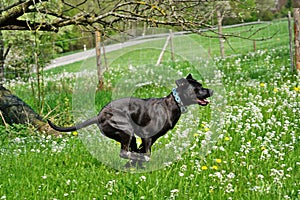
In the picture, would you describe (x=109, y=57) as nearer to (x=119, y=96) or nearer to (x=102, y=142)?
(x=119, y=96)

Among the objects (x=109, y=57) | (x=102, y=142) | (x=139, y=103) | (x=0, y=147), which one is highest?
(x=109, y=57)

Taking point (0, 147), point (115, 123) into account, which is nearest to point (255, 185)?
point (115, 123)

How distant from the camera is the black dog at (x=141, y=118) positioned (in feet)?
16.4

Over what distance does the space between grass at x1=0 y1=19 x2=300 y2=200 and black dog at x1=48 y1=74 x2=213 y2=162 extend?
0.20m

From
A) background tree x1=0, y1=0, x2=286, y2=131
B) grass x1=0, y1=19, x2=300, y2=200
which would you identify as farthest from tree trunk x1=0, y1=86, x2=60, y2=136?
background tree x1=0, y1=0, x2=286, y2=131

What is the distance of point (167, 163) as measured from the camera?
567 centimetres

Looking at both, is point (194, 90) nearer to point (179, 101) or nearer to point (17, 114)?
point (179, 101)

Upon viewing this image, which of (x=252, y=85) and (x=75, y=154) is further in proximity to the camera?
(x=252, y=85)

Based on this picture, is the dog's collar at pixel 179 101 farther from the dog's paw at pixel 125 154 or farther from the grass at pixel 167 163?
the dog's paw at pixel 125 154

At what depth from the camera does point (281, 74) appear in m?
13.1

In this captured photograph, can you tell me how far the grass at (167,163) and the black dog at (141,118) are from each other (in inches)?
7.7

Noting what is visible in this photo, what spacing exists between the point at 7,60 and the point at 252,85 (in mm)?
11538

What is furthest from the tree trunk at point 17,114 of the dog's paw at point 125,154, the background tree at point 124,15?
the dog's paw at point 125,154

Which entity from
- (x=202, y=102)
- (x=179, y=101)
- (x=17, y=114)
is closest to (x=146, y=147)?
(x=179, y=101)
